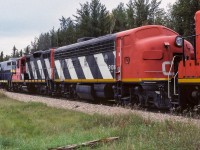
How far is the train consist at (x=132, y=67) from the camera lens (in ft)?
44.4

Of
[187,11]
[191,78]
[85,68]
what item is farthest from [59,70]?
[191,78]

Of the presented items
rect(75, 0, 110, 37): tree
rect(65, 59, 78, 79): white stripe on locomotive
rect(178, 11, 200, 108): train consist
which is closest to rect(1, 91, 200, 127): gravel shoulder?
rect(178, 11, 200, 108): train consist

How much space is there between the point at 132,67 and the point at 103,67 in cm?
267

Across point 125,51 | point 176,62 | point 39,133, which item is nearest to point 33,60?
point 125,51

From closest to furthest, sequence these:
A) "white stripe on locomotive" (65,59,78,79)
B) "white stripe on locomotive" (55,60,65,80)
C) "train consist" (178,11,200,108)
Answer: "train consist" (178,11,200,108)
"white stripe on locomotive" (65,59,78,79)
"white stripe on locomotive" (55,60,65,80)

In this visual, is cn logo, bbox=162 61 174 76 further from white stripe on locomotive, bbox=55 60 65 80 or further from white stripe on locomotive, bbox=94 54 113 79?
white stripe on locomotive, bbox=55 60 65 80

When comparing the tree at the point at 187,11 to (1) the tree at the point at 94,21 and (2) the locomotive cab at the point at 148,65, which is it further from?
(1) the tree at the point at 94,21

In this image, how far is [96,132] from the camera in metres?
8.93

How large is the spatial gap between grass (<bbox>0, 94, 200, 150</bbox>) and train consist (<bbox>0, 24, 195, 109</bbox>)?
2.94m

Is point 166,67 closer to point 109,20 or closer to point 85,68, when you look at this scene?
point 85,68

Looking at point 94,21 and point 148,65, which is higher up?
point 94,21

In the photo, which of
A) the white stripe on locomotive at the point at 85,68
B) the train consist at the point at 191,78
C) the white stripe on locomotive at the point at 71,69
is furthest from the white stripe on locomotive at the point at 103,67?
the train consist at the point at 191,78

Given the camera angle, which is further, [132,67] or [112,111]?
[132,67]

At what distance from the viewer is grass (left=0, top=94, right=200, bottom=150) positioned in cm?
693
